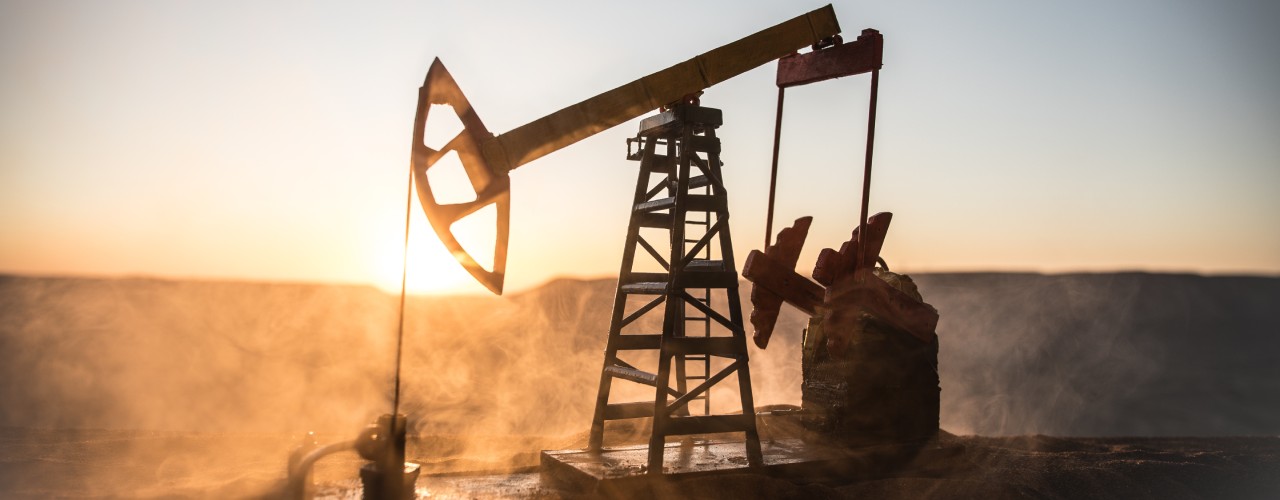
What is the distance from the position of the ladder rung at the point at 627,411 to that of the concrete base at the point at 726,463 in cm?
35

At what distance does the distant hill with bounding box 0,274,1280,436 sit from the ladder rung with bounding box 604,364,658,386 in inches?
521

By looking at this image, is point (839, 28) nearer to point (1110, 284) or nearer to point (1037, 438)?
point (1037, 438)

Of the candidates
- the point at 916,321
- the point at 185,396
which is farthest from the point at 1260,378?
the point at 185,396

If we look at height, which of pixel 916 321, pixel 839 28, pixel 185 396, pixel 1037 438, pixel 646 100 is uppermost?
pixel 839 28

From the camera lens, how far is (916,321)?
895cm

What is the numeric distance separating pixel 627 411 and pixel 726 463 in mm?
1191

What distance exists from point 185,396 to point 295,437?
14.6 meters

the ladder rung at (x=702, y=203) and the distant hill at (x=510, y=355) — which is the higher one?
the ladder rung at (x=702, y=203)

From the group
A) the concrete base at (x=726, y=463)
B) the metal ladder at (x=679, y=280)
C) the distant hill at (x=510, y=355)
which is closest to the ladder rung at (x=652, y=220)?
the metal ladder at (x=679, y=280)

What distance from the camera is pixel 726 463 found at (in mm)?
8219

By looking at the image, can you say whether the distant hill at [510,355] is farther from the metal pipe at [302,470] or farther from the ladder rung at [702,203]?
the metal pipe at [302,470]

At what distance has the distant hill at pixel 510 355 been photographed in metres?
25.3

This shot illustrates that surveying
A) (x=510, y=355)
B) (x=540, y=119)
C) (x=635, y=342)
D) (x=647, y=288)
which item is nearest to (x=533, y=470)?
(x=635, y=342)

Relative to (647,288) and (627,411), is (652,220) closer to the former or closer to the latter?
(647,288)
